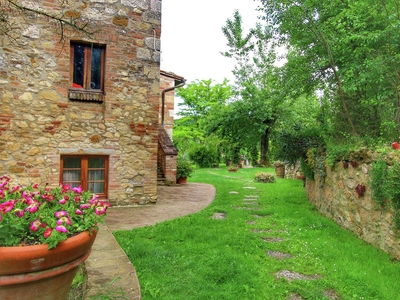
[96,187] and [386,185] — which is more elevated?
[386,185]

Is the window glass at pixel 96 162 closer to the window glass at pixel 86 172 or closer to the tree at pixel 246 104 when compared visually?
the window glass at pixel 86 172

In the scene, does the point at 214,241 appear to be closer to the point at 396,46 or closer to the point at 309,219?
the point at 309,219

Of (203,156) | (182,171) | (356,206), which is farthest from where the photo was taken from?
(203,156)

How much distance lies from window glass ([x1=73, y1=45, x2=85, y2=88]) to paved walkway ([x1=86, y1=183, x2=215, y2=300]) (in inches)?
113

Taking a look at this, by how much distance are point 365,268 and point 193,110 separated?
73.6 ft

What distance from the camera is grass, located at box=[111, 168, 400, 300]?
2.75 m

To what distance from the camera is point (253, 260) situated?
11.3 ft

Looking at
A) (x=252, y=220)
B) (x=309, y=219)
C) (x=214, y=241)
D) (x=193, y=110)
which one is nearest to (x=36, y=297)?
(x=214, y=241)

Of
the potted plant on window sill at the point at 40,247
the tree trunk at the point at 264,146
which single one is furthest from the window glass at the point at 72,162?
the tree trunk at the point at 264,146

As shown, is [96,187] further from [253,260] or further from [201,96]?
[201,96]

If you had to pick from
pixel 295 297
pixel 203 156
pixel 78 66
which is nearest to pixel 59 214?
pixel 295 297

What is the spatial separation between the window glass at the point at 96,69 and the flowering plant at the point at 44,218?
480 cm

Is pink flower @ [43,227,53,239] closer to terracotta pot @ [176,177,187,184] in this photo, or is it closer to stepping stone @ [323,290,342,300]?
stepping stone @ [323,290,342,300]

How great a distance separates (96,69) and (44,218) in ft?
17.9
